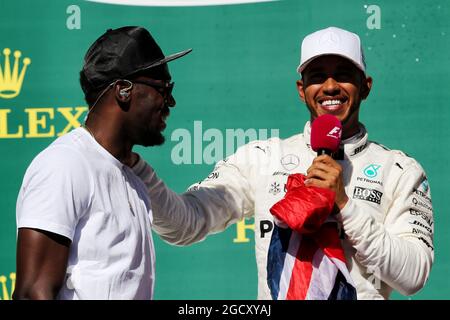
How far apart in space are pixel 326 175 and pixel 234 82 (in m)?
1.15

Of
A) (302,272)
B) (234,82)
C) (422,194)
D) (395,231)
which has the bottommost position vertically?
(302,272)

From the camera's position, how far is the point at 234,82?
11.5ft

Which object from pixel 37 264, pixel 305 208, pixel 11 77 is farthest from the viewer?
pixel 11 77

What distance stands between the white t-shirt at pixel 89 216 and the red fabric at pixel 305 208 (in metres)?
0.40

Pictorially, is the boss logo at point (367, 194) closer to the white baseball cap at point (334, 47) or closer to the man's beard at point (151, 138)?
the white baseball cap at point (334, 47)

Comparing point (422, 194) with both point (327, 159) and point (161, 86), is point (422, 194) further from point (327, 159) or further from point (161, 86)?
point (161, 86)

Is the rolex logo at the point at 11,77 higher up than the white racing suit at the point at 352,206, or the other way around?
the rolex logo at the point at 11,77

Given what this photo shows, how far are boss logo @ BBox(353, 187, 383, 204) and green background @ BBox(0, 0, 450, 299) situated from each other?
0.76 meters

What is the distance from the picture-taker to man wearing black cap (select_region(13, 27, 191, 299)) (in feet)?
6.54

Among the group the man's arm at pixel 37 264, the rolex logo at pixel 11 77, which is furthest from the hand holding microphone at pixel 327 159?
the rolex logo at pixel 11 77

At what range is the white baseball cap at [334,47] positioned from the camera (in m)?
2.65

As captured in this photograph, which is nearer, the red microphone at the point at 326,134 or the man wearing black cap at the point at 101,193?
the man wearing black cap at the point at 101,193

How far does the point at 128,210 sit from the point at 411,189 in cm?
91
